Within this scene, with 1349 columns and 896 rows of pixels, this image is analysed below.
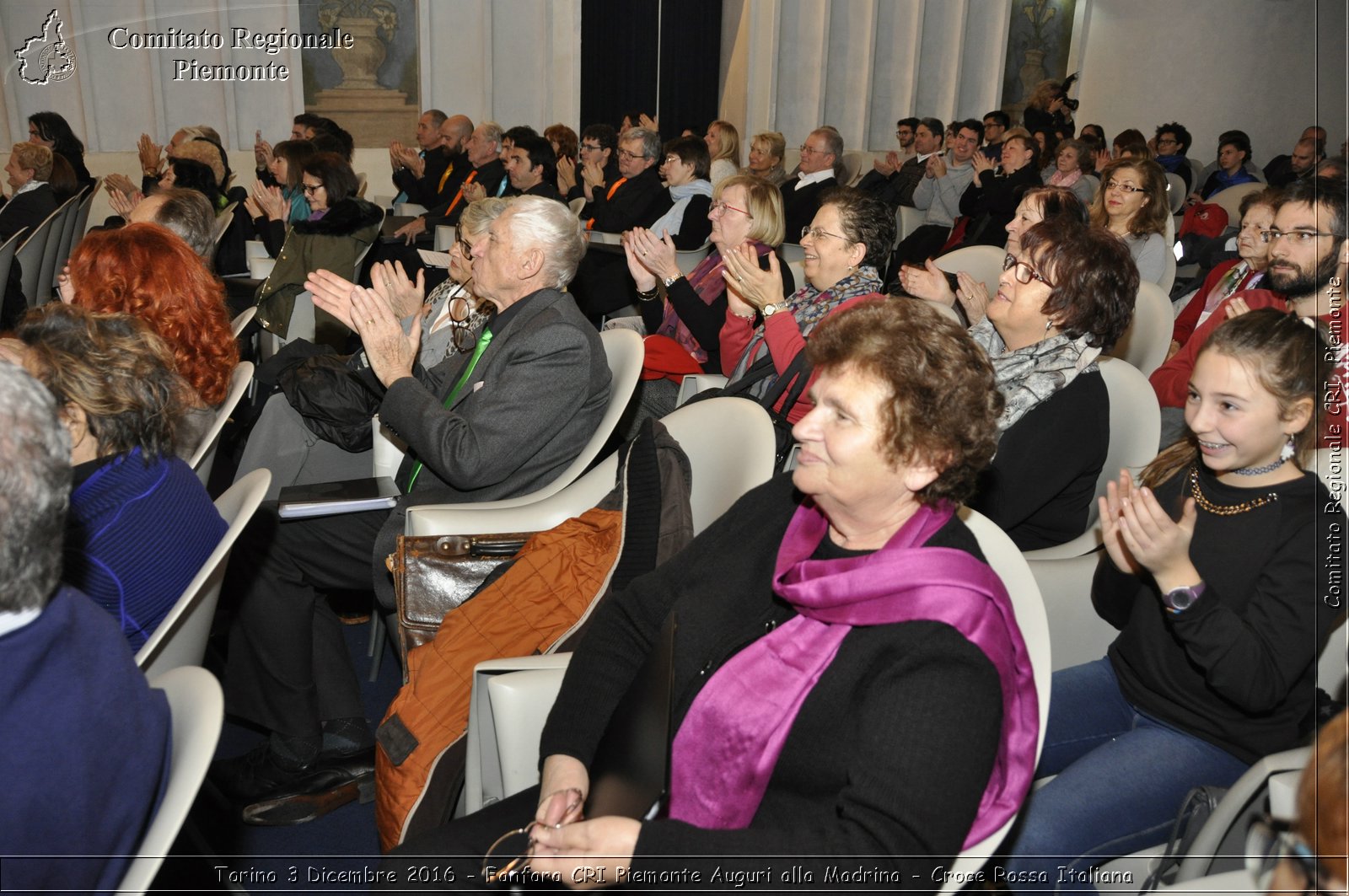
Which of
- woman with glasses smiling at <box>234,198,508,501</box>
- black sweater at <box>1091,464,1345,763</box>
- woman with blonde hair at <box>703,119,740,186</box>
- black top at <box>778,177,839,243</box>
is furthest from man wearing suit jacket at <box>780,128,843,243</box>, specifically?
black sweater at <box>1091,464,1345,763</box>

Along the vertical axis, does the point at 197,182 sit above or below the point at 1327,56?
below

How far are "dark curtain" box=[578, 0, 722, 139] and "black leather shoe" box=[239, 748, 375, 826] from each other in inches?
363

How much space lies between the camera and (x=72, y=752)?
1141mm

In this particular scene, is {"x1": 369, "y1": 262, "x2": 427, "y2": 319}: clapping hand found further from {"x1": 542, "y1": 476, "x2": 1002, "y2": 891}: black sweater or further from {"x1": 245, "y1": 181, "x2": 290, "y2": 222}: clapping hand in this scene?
{"x1": 245, "y1": 181, "x2": 290, "y2": 222}: clapping hand

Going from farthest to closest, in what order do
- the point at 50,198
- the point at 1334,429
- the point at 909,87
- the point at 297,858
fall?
the point at 909,87
the point at 50,198
the point at 297,858
the point at 1334,429

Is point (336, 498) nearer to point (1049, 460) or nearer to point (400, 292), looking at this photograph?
point (400, 292)

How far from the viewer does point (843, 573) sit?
1341mm

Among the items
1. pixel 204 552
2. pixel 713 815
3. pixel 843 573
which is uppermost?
pixel 843 573

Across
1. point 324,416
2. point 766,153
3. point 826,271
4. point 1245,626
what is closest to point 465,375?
point 324,416

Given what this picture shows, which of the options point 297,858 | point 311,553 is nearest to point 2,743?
point 297,858

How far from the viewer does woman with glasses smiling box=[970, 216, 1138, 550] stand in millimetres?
2170

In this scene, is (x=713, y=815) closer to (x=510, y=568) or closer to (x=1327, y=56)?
(x=510, y=568)

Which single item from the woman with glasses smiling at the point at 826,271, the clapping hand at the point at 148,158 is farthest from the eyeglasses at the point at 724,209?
the clapping hand at the point at 148,158

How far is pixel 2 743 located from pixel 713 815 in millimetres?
854
